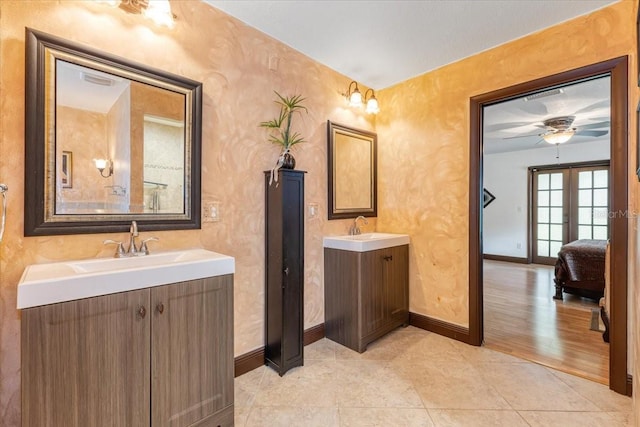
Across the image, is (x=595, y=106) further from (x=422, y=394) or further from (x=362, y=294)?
(x=422, y=394)

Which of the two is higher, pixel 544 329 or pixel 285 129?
pixel 285 129

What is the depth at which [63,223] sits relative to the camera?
1471 mm

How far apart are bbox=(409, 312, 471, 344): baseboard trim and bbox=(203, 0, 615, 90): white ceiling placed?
8.23 feet

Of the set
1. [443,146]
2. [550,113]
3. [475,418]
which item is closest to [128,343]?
[475,418]

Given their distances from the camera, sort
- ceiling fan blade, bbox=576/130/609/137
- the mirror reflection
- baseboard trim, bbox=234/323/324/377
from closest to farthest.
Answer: the mirror reflection → baseboard trim, bbox=234/323/324/377 → ceiling fan blade, bbox=576/130/609/137

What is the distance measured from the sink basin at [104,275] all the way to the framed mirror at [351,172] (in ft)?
4.99

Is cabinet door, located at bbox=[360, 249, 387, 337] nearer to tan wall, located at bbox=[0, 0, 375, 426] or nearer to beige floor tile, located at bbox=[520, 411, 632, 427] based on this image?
tan wall, located at bbox=[0, 0, 375, 426]

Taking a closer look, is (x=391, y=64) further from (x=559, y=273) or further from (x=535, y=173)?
(x=535, y=173)

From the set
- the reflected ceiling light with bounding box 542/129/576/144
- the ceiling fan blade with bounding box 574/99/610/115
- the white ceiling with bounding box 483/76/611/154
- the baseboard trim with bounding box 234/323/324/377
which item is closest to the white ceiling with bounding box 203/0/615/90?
the white ceiling with bounding box 483/76/611/154

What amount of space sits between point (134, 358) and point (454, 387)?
1972 mm

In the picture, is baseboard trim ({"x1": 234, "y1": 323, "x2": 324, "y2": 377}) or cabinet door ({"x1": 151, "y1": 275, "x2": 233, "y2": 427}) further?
baseboard trim ({"x1": 234, "y1": 323, "x2": 324, "y2": 377})

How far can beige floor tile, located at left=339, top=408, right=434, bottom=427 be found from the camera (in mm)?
1644

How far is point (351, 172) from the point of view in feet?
10.0

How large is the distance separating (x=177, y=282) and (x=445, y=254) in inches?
92.9
